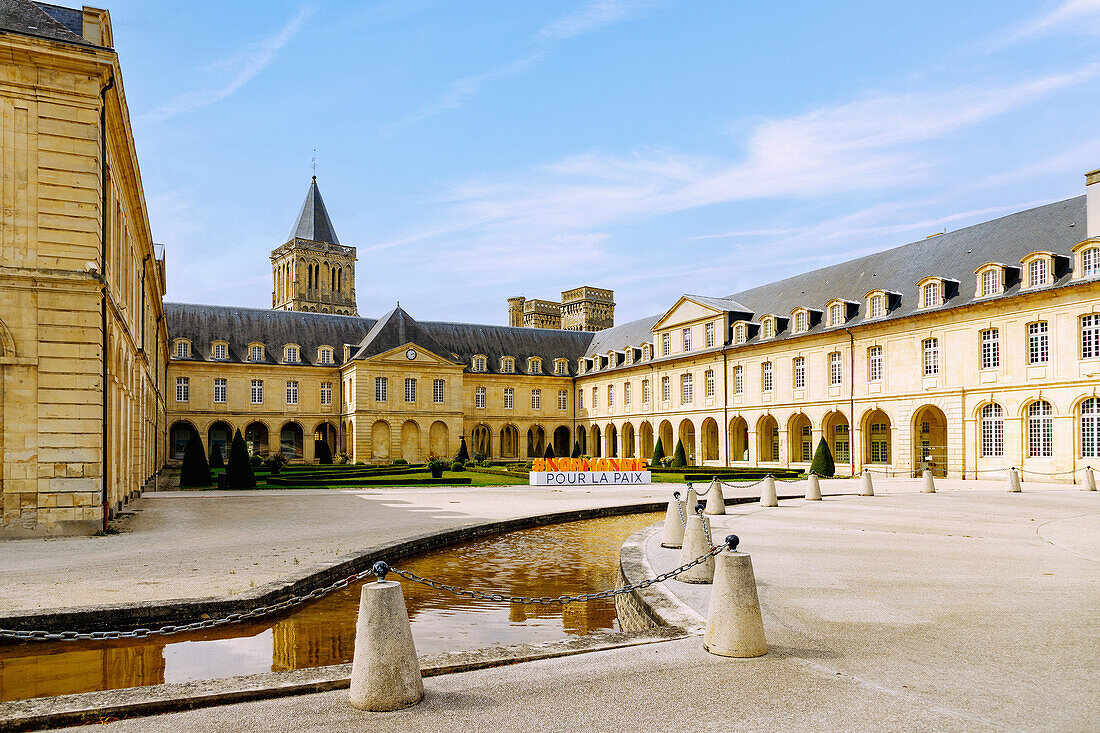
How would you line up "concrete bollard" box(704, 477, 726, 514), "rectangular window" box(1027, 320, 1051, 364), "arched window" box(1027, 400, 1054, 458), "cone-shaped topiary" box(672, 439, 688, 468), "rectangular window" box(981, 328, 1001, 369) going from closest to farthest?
"concrete bollard" box(704, 477, 726, 514)
"arched window" box(1027, 400, 1054, 458)
"rectangular window" box(1027, 320, 1051, 364)
"rectangular window" box(981, 328, 1001, 369)
"cone-shaped topiary" box(672, 439, 688, 468)

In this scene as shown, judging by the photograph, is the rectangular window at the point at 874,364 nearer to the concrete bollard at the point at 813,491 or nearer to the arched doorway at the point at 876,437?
the arched doorway at the point at 876,437

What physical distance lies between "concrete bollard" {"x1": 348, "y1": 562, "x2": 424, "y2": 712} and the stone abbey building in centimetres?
1087

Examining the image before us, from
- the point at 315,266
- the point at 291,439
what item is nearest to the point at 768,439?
the point at 291,439

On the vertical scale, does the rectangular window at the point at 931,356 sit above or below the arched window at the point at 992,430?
above

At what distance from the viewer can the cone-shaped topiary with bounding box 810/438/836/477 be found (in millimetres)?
32344

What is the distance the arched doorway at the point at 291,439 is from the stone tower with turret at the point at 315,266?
77.0 feet

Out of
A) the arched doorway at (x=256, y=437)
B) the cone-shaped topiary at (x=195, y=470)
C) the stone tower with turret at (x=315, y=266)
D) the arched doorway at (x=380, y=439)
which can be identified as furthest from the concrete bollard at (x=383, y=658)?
the stone tower with turret at (x=315, y=266)

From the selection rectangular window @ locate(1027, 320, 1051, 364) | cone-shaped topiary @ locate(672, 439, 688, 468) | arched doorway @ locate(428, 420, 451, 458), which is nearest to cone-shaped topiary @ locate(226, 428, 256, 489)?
cone-shaped topiary @ locate(672, 439, 688, 468)

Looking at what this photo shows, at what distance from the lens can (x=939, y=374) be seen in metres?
31.8

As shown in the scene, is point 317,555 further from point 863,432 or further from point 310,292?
point 310,292

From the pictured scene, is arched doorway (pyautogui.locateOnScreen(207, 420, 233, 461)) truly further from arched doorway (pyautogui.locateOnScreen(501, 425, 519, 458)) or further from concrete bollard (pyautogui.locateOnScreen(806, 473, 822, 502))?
concrete bollard (pyautogui.locateOnScreen(806, 473, 822, 502))

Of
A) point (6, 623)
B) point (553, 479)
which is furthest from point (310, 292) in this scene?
point (6, 623)

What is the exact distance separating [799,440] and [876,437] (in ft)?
11.6

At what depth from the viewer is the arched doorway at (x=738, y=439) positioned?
42.9 meters
